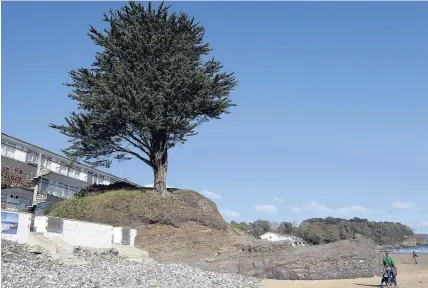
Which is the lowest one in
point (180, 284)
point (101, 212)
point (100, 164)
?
point (180, 284)

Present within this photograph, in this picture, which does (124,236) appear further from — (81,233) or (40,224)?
(40,224)

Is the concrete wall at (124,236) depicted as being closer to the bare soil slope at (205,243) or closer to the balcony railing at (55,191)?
the bare soil slope at (205,243)

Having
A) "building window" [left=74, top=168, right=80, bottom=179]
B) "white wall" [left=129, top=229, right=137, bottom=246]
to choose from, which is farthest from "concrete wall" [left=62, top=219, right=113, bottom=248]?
"building window" [left=74, top=168, right=80, bottom=179]

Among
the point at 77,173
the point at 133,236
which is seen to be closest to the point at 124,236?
the point at 133,236

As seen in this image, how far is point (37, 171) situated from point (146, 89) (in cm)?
2488

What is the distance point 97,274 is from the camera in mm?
17422

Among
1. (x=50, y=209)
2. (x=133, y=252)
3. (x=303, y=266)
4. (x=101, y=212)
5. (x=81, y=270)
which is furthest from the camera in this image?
(x=50, y=209)

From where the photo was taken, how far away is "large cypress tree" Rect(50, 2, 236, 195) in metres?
30.0

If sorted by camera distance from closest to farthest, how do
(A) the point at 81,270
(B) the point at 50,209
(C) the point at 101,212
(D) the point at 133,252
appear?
(A) the point at 81,270
(D) the point at 133,252
(C) the point at 101,212
(B) the point at 50,209

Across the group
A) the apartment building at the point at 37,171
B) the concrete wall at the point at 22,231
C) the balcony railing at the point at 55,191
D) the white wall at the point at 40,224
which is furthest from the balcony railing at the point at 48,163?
the concrete wall at the point at 22,231

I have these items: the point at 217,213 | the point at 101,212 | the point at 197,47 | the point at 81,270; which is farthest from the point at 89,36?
the point at 81,270

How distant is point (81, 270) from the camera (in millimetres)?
17703

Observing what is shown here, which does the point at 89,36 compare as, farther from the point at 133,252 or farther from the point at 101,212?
the point at 133,252

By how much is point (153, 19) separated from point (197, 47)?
12.9 ft
